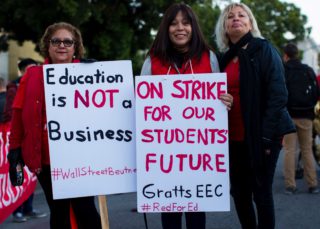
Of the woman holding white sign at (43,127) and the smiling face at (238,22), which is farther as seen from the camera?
the smiling face at (238,22)

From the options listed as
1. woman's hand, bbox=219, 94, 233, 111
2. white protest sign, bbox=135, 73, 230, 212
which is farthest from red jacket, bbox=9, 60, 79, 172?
woman's hand, bbox=219, 94, 233, 111

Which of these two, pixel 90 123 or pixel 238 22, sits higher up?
pixel 238 22

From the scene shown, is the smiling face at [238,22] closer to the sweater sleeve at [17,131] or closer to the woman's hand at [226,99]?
the woman's hand at [226,99]

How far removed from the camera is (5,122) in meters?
6.83

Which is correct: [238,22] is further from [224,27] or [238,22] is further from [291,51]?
[291,51]

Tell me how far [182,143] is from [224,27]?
105 cm

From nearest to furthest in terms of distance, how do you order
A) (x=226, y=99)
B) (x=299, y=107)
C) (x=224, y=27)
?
(x=226, y=99)
(x=224, y=27)
(x=299, y=107)

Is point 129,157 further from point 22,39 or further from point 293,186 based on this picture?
point 22,39

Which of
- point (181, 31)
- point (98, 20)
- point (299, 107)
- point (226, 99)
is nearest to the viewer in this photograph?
point (226, 99)

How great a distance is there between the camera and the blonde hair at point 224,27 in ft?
14.2

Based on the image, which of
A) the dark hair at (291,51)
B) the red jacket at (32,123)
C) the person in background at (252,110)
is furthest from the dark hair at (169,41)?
the dark hair at (291,51)

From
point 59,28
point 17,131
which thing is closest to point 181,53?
point 59,28

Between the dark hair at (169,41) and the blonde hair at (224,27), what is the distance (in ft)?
1.34

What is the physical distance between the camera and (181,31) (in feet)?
13.1
